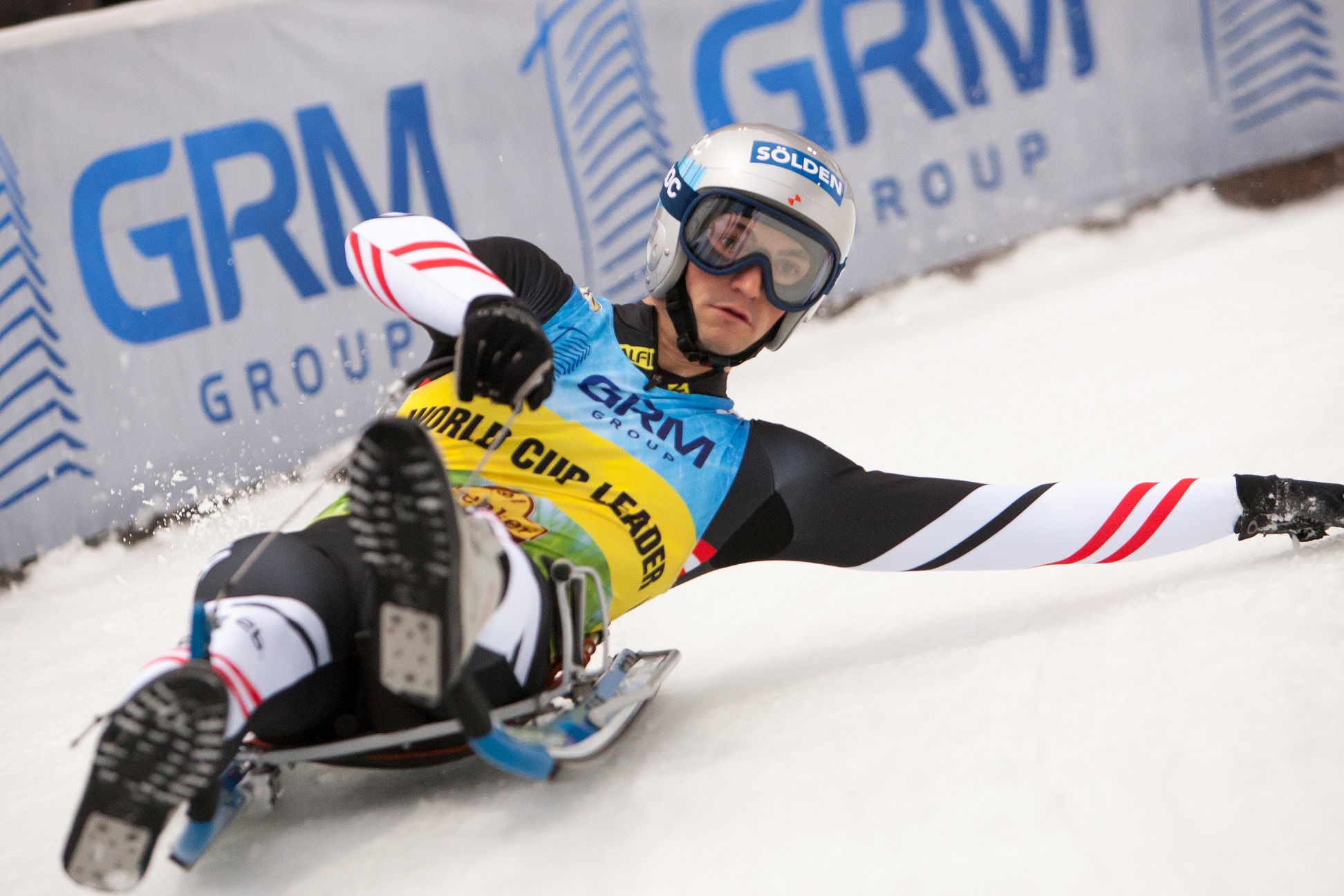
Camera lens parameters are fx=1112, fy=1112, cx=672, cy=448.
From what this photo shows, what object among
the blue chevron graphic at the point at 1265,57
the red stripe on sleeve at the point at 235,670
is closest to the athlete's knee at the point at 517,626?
the red stripe on sleeve at the point at 235,670

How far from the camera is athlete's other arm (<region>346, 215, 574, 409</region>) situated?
174 cm

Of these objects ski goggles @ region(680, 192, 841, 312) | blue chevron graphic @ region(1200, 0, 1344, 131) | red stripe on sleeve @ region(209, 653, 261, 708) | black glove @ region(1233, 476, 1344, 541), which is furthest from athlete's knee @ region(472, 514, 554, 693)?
blue chevron graphic @ region(1200, 0, 1344, 131)

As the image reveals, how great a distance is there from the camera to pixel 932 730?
1779mm

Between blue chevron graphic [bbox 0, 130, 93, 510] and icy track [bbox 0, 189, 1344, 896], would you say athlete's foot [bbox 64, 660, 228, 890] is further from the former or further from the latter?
blue chevron graphic [bbox 0, 130, 93, 510]

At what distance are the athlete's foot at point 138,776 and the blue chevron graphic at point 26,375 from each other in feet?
10.6

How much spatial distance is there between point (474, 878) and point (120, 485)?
335cm

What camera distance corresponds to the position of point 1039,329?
488 centimetres

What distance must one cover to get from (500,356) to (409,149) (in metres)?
3.32

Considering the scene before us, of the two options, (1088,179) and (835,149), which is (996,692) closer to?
(835,149)

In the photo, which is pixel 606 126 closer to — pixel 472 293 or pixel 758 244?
pixel 758 244

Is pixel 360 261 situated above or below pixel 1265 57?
above

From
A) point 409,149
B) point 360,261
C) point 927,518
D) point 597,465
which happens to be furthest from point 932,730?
point 409,149

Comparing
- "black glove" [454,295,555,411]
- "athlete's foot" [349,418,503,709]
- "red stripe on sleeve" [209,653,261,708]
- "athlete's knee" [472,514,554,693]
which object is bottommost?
"athlete's knee" [472,514,554,693]

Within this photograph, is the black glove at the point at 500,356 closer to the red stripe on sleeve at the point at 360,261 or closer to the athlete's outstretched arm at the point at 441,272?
the athlete's outstretched arm at the point at 441,272
